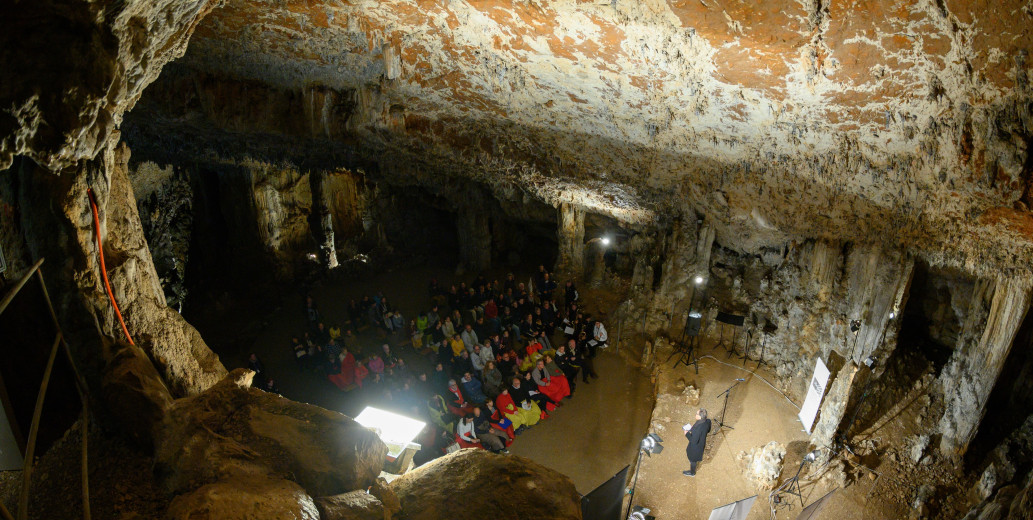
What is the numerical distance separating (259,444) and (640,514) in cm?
512

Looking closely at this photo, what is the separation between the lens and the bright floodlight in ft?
15.8

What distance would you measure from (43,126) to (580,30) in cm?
390

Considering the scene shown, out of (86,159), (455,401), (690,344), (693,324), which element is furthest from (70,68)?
(690,344)

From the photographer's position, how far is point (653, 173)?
8.29 m

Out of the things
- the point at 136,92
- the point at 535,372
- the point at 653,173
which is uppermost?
the point at 136,92

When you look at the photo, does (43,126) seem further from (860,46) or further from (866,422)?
(866,422)

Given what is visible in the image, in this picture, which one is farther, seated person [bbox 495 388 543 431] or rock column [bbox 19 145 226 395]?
seated person [bbox 495 388 543 431]

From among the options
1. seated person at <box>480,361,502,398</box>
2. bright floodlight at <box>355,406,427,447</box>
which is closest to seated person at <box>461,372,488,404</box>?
seated person at <box>480,361,502,398</box>

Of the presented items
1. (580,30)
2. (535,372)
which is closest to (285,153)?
(535,372)

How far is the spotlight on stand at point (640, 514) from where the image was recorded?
6.84 meters

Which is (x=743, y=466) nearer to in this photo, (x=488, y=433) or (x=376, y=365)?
(x=488, y=433)

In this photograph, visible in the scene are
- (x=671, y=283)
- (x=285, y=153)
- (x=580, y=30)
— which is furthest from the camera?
(x=285, y=153)

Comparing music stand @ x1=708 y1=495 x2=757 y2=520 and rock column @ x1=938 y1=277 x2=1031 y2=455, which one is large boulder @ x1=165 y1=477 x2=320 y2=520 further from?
rock column @ x1=938 y1=277 x2=1031 y2=455

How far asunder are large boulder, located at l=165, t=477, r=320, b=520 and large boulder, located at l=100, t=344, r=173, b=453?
0.71 meters
